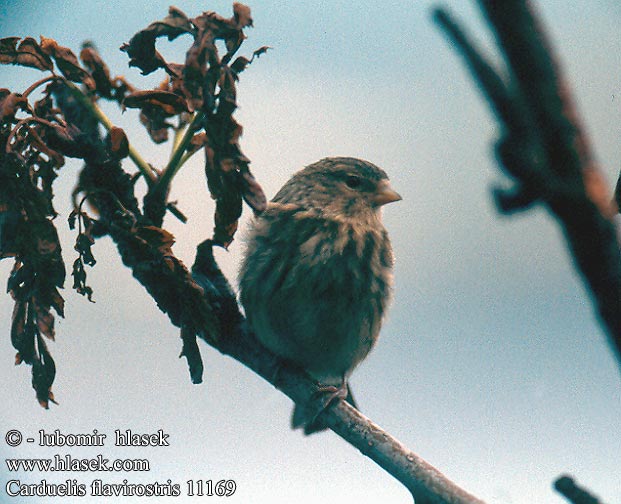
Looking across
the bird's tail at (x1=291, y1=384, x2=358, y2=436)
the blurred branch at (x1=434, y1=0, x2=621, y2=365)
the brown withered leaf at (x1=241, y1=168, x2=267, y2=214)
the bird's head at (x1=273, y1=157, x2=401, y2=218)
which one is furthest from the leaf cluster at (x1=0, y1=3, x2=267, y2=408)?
the blurred branch at (x1=434, y1=0, x2=621, y2=365)

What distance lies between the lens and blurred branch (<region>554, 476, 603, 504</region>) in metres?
0.60

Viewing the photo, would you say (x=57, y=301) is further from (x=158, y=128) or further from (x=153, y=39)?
(x=153, y=39)

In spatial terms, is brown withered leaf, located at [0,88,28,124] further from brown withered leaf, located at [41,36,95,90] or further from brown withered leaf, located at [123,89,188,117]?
brown withered leaf, located at [123,89,188,117]

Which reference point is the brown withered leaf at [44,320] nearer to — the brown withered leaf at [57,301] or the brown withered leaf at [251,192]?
the brown withered leaf at [57,301]

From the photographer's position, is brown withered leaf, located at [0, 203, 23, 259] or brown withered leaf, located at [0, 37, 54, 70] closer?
brown withered leaf, located at [0, 203, 23, 259]

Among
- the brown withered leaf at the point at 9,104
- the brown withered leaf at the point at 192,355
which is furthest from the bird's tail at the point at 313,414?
the brown withered leaf at the point at 9,104

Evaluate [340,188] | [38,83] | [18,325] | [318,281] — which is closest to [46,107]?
[38,83]

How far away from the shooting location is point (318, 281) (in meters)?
3.01

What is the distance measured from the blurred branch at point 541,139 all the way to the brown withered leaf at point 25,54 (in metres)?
1.99

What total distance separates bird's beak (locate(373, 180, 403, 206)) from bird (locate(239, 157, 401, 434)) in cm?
3

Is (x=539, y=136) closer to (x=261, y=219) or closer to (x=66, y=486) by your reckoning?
(x=66, y=486)

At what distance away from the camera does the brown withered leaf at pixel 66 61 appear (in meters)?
2.14

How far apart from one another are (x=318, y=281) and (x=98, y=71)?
4.24 ft

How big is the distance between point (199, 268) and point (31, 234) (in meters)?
0.55
